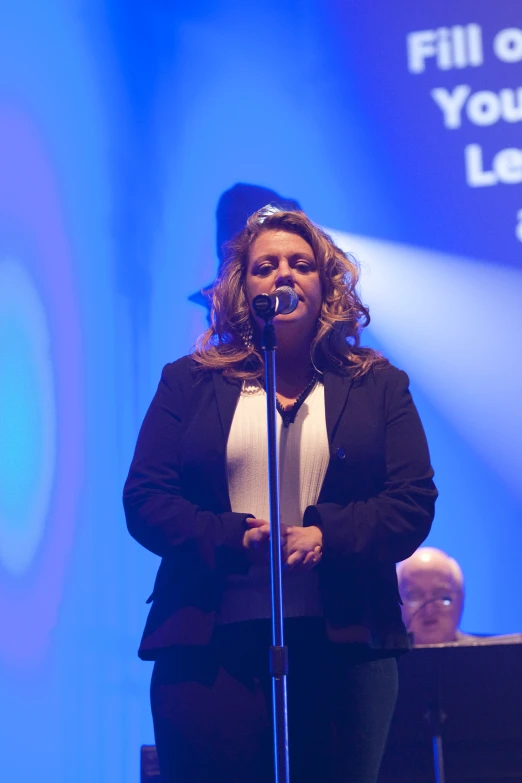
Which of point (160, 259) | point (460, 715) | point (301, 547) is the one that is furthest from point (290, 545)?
point (160, 259)

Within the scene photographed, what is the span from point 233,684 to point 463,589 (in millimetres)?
2013

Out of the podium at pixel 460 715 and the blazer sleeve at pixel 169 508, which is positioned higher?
the blazer sleeve at pixel 169 508

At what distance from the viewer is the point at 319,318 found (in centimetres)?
207

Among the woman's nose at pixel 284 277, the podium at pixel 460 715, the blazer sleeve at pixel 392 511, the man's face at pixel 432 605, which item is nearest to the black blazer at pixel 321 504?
the blazer sleeve at pixel 392 511

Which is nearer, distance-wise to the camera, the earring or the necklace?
the necklace

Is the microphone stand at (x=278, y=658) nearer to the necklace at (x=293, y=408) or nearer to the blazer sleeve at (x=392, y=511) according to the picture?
the blazer sleeve at (x=392, y=511)

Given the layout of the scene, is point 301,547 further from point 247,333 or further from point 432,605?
point 432,605

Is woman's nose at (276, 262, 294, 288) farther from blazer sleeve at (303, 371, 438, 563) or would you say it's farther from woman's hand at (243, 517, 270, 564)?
woman's hand at (243, 517, 270, 564)

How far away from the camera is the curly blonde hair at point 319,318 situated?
2.03 metres

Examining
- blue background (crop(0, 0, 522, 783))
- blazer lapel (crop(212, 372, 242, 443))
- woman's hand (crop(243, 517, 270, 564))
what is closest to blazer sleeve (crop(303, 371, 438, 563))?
woman's hand (crop(243, 517, 270, 564))

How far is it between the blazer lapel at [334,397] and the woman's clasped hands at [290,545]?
221 millimetres

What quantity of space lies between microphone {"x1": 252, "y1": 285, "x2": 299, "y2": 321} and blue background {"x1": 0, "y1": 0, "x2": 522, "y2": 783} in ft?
6.40

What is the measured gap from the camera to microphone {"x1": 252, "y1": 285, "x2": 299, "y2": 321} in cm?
178

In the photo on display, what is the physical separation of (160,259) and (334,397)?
2.17 m
